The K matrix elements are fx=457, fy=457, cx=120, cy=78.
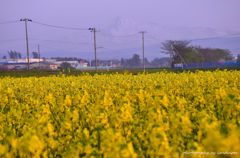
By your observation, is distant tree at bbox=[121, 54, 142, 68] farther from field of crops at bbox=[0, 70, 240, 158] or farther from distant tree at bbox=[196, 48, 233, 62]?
field of crops at bbox=[0, 70, 240, 158]

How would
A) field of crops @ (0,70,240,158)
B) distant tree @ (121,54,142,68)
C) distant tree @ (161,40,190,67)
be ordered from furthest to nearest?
distant tree @ (121,54,142,68)
distant tree @ (161,40,190,67)
field of crops @ (0,70,240,158)

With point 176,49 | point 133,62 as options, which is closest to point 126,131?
point 176,49

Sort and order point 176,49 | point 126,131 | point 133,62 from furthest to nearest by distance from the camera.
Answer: point 133,62 → point 176,49 → point 126,131

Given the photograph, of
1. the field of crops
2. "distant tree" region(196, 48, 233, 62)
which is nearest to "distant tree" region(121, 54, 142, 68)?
"distant tree" region(196, 48, 233, 62)

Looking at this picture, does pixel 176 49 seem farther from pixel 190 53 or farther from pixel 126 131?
pixel 126 131

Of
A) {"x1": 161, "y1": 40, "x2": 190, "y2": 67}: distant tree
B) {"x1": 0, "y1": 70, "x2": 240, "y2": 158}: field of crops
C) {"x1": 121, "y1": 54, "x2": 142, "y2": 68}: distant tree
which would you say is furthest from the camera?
{"x1": 121, "y1": 54, "x2": 142, "y2": 68}: distant tree

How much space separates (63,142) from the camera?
695 cm

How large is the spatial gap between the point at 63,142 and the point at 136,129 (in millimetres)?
1142

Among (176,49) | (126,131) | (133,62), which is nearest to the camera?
(126,131)

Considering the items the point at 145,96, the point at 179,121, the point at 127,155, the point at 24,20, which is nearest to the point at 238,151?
the point at 127,155

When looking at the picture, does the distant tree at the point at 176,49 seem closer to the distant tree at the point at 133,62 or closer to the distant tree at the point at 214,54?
the distant tree at the point at 214,54

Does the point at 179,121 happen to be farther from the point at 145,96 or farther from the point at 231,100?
the point at 145,96


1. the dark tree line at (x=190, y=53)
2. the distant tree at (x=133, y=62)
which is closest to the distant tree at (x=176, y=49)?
the dark tree line at (x=190, y=53)

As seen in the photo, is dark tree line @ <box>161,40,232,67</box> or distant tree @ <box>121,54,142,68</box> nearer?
dark tree line @ <box>161,40,232,67</box>
